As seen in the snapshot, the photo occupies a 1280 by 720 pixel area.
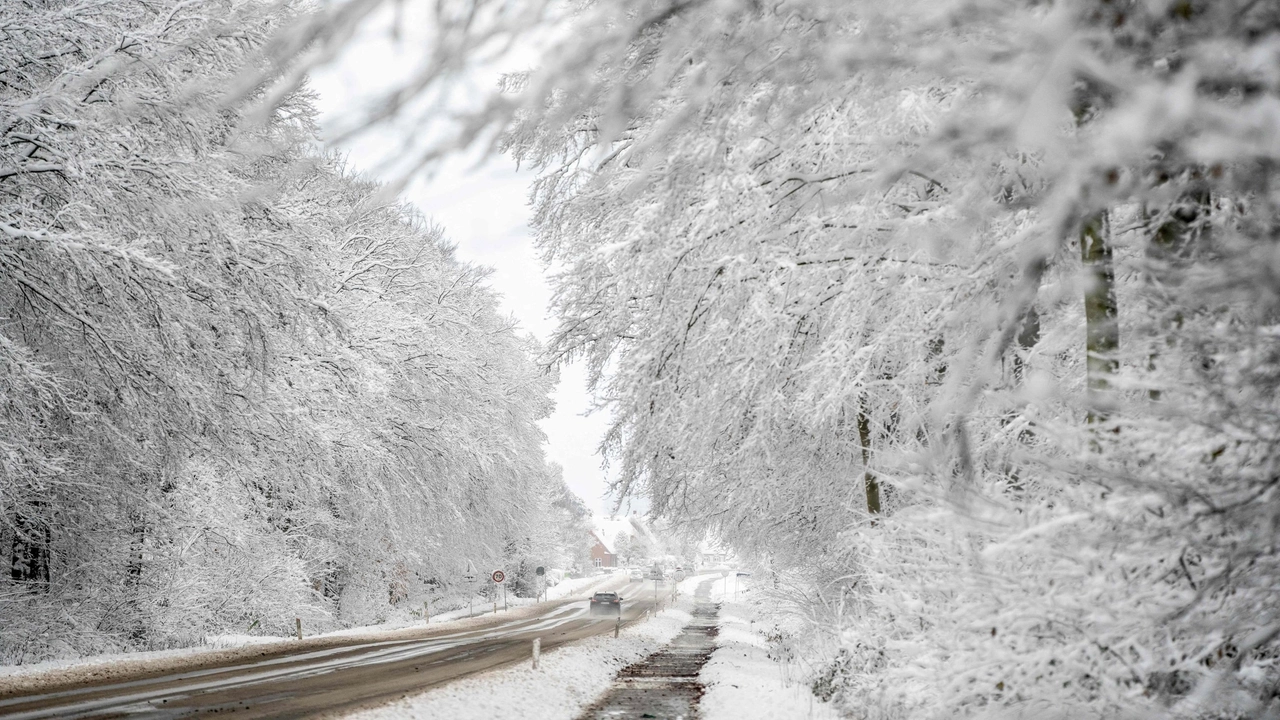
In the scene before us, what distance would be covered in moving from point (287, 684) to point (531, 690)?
141 inches

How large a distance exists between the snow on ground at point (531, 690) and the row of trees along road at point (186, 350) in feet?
15.4

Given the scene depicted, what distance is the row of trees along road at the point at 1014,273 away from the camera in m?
1.76

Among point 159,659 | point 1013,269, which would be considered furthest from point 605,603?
point 1013,269

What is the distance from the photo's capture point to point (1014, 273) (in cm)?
364

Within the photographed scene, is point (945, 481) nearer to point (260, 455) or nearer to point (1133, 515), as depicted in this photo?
point (1133, 515)

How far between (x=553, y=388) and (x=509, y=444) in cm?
910

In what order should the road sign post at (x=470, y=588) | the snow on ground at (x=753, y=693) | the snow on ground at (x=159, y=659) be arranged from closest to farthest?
the snow on ground at (x=753, y=693) → the snow on ground at (x=159, y=659) → the road sign post at (x=470, y=588)

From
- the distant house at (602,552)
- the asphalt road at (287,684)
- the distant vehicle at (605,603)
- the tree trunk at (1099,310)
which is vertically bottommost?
the distant house at (602,552)

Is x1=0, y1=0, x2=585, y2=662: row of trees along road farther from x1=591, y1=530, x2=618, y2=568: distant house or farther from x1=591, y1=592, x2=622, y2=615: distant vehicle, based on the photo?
x1=591, y1=530, x2=618, y2=568: distant house

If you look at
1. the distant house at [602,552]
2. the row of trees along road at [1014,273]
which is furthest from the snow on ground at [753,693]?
the distant house at [602,552]

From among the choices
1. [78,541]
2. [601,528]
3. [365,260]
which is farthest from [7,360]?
[601,528]

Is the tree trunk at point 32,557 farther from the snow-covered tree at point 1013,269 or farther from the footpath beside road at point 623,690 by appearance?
the snow-covered tree at point 1013,269

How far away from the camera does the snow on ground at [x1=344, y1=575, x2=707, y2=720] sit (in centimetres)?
961

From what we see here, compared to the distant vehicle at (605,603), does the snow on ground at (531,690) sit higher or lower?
higher
